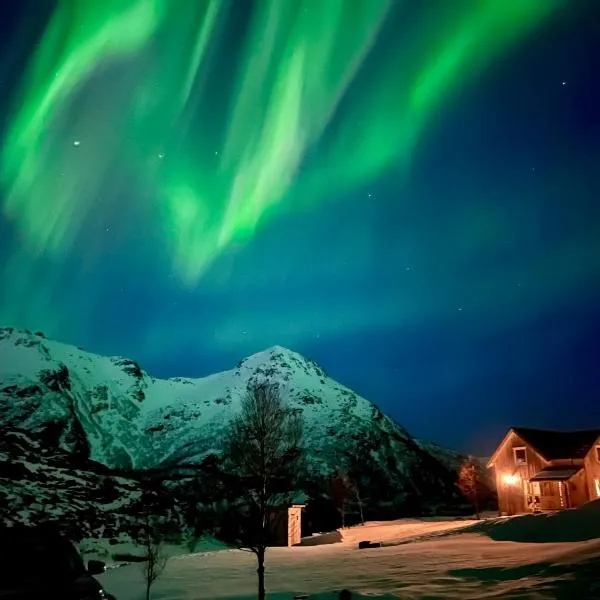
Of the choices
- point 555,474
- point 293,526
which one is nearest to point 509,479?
point 555,474

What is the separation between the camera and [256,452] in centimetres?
2594

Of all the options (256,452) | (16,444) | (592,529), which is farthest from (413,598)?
(16,444)

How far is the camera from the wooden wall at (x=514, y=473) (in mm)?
53188

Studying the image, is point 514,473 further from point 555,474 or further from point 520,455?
point 555,474

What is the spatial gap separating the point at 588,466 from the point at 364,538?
18.3 meters

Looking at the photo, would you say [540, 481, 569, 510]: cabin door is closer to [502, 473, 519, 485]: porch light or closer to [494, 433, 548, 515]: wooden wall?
[494, 433, 548, 515]: wooden wall

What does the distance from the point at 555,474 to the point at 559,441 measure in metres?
5.50

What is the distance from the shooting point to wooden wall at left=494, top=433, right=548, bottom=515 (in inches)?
2094

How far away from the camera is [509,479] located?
5444 centimetres

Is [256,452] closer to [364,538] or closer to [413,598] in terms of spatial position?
[413,598]

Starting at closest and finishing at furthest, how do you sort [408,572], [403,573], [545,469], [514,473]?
[403,573]
[408,572]
[545,469]
[514,473]

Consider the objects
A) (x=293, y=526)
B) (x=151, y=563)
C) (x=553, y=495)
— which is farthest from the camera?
(x=293, y=526)

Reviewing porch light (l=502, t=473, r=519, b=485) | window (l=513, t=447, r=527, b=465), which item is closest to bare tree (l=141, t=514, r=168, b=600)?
porch light (l=502, t=473, r=519, b=485)

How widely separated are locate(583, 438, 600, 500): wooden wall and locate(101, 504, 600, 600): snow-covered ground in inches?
499
